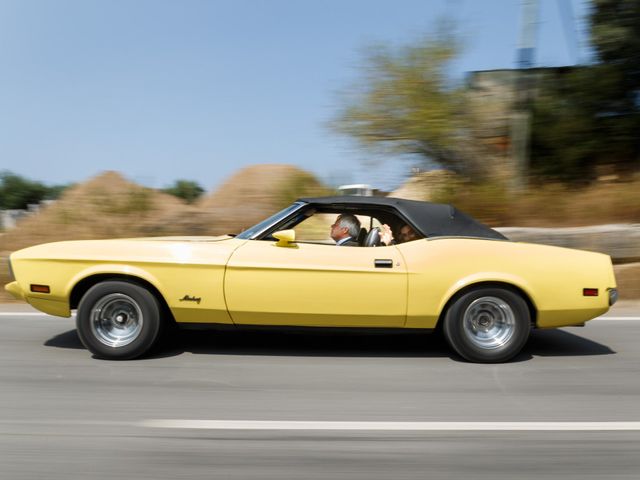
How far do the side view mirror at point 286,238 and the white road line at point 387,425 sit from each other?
159 cm

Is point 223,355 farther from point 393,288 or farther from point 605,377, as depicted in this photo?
point 605,377

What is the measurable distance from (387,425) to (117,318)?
2426 millimetres

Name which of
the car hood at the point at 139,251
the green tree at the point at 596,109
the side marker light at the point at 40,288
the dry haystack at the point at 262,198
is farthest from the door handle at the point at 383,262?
the green tree at the point at 596,109

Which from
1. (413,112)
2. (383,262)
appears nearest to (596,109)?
(413,112)

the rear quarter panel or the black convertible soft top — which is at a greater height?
the black convertible soft top

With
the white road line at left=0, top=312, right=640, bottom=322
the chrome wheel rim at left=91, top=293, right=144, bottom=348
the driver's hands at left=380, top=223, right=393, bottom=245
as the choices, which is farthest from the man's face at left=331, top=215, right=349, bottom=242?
the white road line at left=0, top=312, right=640, bottom=322

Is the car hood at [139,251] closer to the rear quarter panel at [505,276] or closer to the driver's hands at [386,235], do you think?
the driver's hands at [386,235]

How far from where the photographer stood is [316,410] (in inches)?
156

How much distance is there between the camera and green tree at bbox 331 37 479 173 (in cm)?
1154

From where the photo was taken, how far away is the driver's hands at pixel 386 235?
519 cm

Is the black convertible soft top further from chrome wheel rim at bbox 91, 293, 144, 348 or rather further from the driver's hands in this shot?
chrome wheel rim at bbox 91, 293, 144, 348

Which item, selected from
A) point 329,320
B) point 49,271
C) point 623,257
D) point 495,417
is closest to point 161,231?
point 49,271

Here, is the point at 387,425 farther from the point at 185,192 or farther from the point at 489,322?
the point at 185,192

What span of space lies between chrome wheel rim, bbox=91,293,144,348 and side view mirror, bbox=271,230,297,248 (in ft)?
3.91
